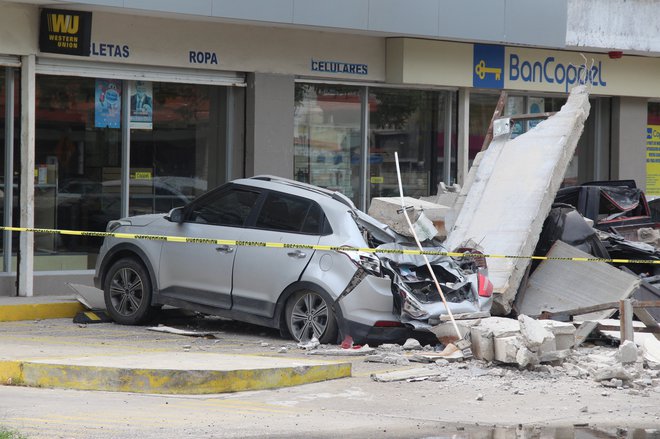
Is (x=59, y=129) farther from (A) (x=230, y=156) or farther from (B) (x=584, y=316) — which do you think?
(B) (x=584, y=316)

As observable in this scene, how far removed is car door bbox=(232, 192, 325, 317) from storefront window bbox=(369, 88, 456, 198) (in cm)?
686

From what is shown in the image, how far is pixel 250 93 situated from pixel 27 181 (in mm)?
3889

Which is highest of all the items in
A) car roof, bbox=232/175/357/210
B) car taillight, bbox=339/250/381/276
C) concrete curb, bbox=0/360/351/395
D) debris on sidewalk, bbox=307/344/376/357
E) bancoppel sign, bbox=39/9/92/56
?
bancoppel sign, bbox=39/9/92/56

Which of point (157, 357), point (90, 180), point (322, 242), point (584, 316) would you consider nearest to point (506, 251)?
point (584, 316)

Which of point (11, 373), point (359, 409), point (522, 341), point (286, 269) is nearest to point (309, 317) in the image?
point (286, 269)

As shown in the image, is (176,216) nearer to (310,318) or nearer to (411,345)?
(310,318)

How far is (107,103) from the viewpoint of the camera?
1662 centimetres

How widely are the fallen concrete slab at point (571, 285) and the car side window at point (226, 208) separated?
3.50m

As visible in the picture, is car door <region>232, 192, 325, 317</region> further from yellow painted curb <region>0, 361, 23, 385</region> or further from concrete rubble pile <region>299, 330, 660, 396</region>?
yellow painted curb <region>0, 361, 23, 385</region>

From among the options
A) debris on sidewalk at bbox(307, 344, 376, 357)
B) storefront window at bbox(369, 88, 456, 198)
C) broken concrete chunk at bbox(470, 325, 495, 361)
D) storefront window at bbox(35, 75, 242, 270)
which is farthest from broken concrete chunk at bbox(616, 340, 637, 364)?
storefront window at bbox(369, 88, 456, 198)

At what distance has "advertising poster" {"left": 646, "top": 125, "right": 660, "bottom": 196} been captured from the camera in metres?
23.8

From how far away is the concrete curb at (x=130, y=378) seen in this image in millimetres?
9258

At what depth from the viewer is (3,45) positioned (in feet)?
49.5

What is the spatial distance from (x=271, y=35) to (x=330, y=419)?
10.1 metres
